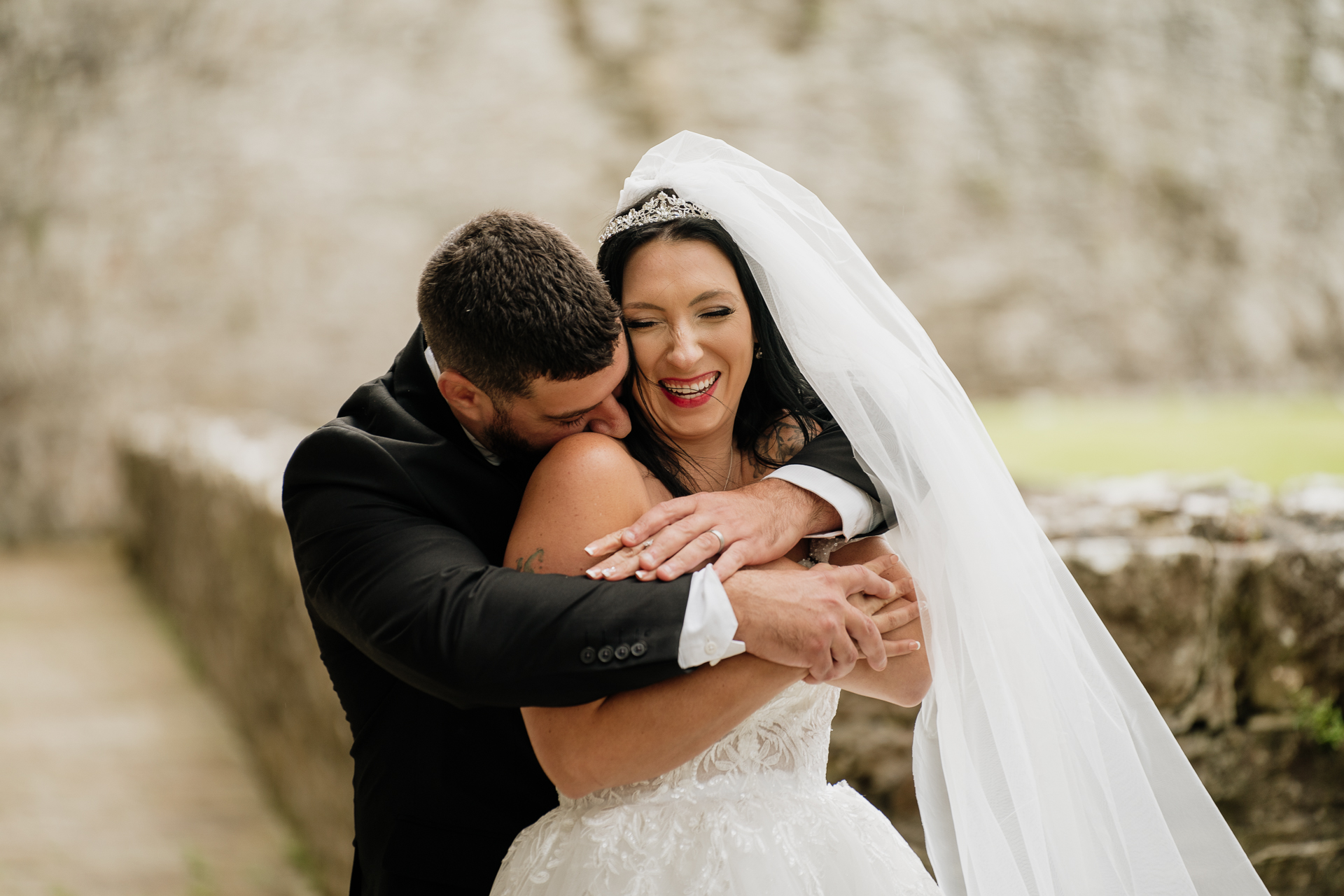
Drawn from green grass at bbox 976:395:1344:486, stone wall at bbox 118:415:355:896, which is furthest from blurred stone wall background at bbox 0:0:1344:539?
green grass at bbox 976:395:1344:486

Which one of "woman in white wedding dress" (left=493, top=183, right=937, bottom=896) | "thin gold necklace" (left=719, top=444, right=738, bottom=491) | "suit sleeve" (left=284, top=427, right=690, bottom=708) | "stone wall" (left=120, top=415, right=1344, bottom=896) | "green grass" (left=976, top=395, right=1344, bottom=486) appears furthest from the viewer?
"green grass" (left=976, top=395, right=1344, bottom=486)

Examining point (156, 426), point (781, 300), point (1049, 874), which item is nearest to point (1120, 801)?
point (1049, 874)

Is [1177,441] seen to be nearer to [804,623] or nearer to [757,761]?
[757,761]

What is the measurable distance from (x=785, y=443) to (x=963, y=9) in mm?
16146

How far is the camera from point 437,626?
142 centimetres

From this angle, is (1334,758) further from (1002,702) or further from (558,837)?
(558,837)

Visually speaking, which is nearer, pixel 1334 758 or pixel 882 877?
pixel 882 877

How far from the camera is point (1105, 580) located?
2.71 meters

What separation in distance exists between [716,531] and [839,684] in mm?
349

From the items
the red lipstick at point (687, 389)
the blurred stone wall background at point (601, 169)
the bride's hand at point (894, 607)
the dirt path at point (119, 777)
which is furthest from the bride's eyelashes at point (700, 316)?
the blurred stone wall background at point (601, 169)

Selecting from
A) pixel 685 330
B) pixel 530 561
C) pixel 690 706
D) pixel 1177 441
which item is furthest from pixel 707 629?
pixel 1177 441

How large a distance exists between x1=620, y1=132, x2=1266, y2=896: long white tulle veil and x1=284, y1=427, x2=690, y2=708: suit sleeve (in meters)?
0.53

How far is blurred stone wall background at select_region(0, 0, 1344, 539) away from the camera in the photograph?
10.9 m

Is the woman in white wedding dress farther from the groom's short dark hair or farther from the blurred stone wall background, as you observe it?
the blurred stone wall background
